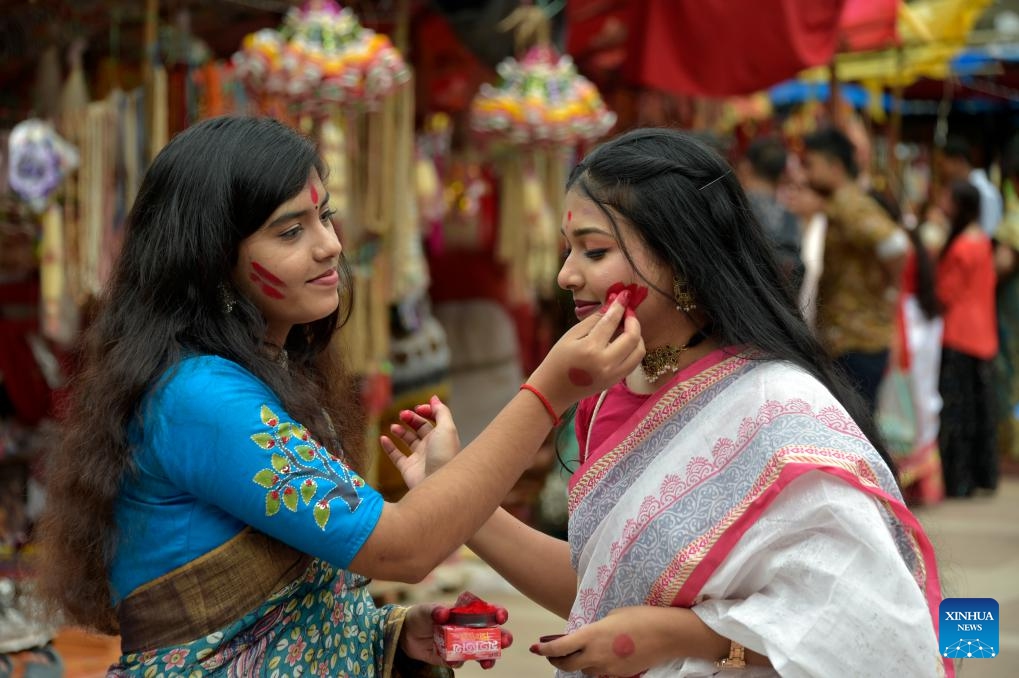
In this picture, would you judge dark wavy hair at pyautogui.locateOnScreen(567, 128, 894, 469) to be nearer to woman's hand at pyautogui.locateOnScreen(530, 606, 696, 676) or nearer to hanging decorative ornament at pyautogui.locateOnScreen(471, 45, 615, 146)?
woman's hand at pyautogui.locateOnScreen(530, 606, 696, 676)


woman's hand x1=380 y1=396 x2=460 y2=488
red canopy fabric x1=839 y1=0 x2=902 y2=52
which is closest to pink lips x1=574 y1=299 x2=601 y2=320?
woman's hand x1=380 y1=396 x2=460 y2=488

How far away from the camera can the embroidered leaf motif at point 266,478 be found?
1.58m

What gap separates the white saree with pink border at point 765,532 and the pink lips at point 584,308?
16 cm

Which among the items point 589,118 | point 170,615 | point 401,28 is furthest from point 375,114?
point 170,615

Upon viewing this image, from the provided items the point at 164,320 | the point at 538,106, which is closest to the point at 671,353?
the point at 164,320

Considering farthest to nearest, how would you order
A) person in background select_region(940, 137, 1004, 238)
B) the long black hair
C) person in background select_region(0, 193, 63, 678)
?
person in background select_region(940, 137, 1004, 238), the long black hair, person in background select_region(0, 193, 63, 678)

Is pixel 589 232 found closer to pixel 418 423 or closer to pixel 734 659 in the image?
pixel 418 423

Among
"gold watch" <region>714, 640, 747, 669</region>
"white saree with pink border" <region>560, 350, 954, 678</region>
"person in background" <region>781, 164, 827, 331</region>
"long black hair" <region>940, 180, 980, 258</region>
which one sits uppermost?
"white saree with pink border" <region>560, 350, 954, 678</region>

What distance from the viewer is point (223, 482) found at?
5.23 feet

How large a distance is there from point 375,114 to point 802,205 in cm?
236

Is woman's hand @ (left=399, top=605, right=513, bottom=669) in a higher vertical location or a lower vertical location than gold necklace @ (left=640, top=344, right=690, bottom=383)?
lower

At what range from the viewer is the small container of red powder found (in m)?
1.75

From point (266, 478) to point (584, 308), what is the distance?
21.5 inches

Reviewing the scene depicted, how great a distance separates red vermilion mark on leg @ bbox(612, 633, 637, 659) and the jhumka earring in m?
0.70
